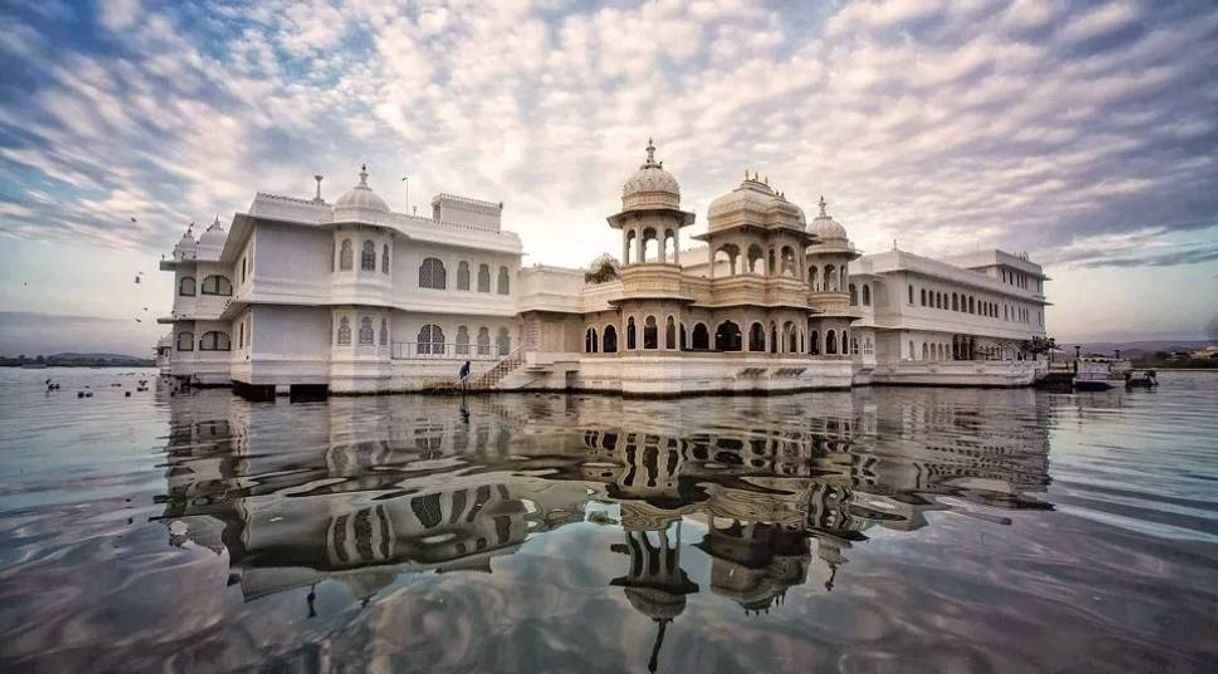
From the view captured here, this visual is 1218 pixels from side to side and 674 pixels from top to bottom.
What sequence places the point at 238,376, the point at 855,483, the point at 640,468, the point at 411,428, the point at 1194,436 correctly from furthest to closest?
the point at 238,376
the point at 411,428
the point at 1194,436
the point at 640,468
the point at 855,483

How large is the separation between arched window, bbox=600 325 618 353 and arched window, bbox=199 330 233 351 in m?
20.4

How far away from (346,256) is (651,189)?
1239 centimetres

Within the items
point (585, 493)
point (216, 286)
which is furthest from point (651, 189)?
point (216, 286)

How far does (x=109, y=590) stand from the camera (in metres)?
3.65

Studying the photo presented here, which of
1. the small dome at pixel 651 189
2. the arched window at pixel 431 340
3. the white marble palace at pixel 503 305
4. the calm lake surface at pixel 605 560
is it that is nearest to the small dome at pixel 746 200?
the white marble palace at pixel 503 305

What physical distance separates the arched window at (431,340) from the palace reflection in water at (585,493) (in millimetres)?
12361

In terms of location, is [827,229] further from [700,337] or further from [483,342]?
[483,342]

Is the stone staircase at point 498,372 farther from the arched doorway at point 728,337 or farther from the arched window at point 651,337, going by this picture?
the arched doorway at point 728,337

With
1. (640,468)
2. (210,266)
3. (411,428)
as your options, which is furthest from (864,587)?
(210,266)

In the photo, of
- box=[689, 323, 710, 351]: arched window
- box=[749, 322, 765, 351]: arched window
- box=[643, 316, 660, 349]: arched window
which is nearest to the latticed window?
box=[643, 316, 660, 349]: arched window

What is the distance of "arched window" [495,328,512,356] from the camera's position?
91.0 feet

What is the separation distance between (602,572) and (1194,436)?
13.1 m

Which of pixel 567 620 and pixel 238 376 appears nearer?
pixel 567 620

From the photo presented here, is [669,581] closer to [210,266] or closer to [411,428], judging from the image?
[411,428]
